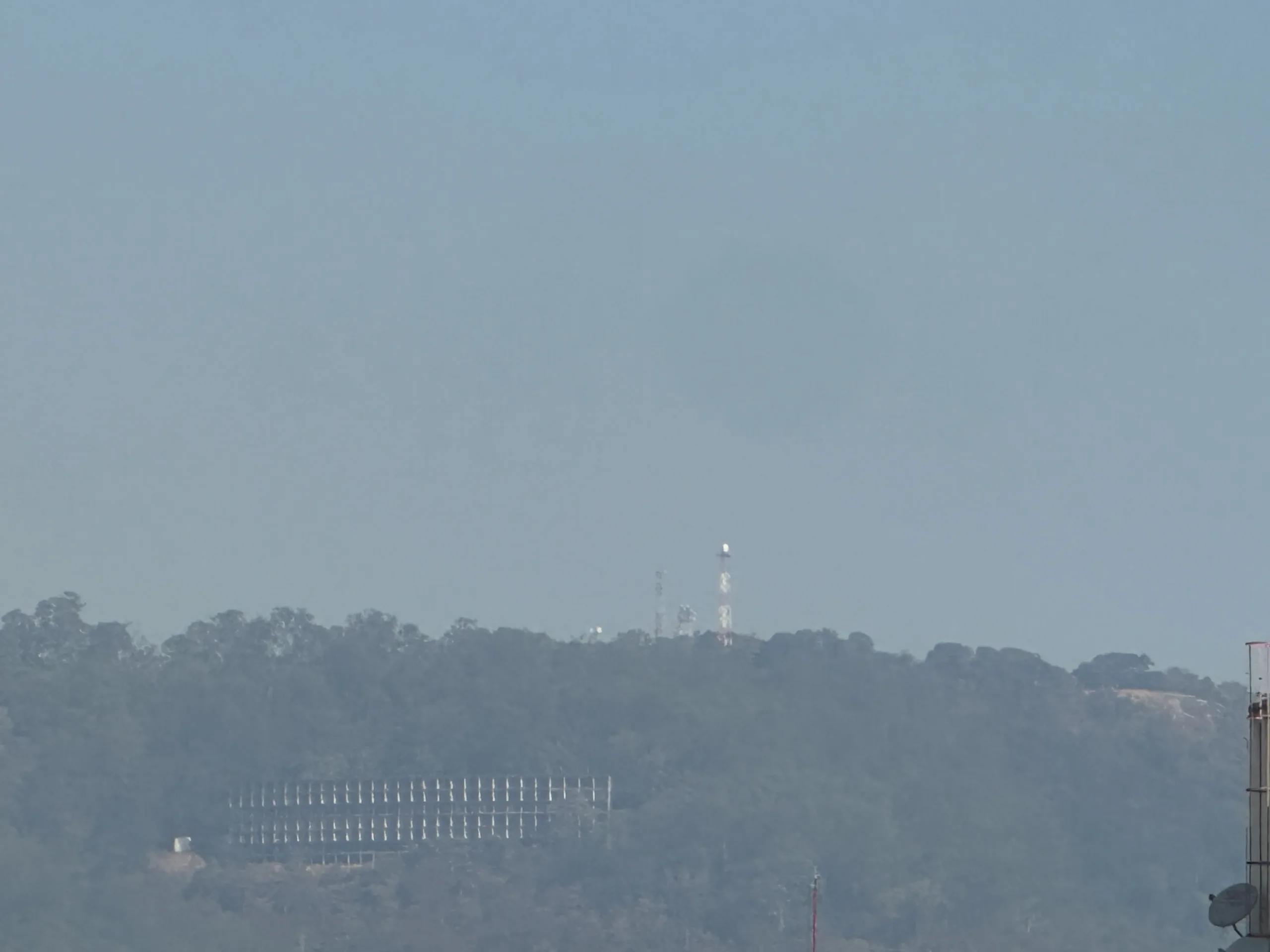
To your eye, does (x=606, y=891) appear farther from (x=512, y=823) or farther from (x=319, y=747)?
(x=319, y=747)

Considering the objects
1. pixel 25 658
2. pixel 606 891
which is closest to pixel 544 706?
pixel 606 891

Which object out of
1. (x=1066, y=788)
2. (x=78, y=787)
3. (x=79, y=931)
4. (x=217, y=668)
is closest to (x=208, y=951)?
(x=79, y=931)

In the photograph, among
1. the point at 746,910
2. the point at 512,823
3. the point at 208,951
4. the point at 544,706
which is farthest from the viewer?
the point at 544,706

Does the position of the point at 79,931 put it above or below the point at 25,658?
below

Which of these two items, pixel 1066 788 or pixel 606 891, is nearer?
pixel 606 891

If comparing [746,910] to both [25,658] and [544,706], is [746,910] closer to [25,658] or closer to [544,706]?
[544,706]

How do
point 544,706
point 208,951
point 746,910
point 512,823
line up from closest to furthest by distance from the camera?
1. point 208,951
2. point 746,910
3. point 512,823
4. point 544,706
